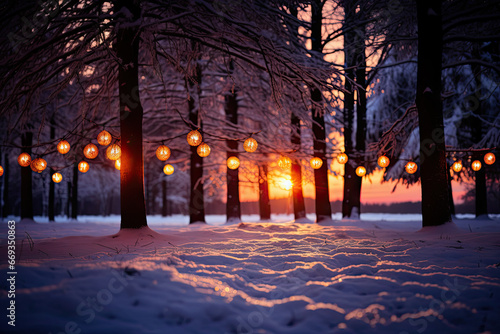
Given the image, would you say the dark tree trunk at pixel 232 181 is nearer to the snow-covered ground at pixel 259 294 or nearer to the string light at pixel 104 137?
the string light at pixel 104 137

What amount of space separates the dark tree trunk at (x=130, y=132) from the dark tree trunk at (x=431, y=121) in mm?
7109

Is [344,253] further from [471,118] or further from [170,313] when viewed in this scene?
[471,118]

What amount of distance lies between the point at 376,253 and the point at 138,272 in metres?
3.98

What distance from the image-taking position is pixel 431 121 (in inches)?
302

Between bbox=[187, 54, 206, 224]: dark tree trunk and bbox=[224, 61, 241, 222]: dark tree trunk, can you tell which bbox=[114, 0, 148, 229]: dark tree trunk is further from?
bbox=[224, 61, 241, 222]: dark tree trunk

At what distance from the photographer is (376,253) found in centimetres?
524

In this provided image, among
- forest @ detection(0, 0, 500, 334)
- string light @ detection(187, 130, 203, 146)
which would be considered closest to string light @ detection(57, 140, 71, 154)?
forest @ detection(0, 0, 500, 334)

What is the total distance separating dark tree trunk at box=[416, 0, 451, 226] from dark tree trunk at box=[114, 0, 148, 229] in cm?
711

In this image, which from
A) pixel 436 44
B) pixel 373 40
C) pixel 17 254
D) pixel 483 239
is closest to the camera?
pixel 17 254

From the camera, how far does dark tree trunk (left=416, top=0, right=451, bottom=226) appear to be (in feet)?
24.4

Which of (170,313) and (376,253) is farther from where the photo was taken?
(376,253)

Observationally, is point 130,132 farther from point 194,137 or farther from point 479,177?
point 479,177

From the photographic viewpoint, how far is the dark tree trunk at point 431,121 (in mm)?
7441

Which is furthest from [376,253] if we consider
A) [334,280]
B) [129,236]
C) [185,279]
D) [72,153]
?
[72,153]
